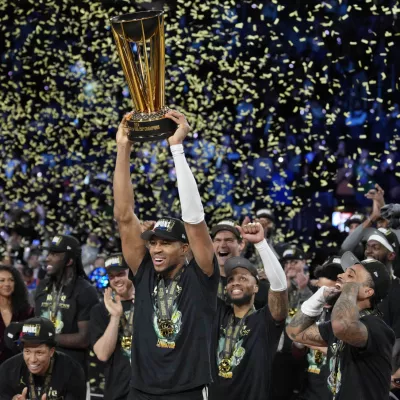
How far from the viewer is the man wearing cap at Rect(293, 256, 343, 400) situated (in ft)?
25.1

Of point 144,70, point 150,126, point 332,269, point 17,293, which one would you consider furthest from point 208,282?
point 17,293

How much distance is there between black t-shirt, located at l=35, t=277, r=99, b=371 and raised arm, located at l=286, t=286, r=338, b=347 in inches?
103

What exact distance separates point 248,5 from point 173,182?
3054mm

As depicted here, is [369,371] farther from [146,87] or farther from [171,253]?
[146,87]

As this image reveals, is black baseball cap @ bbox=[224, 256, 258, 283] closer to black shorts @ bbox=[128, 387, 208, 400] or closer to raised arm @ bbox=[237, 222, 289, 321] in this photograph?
raised arm @ bbox=[237, 222, 289, 321]

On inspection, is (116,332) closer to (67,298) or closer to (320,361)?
(67,298)

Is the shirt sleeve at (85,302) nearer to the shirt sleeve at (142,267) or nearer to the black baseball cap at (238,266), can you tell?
the black baseball cap at (238,266)

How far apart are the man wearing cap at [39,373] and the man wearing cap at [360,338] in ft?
7.37

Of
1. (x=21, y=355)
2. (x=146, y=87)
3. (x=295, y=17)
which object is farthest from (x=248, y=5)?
(x=146, y=87)

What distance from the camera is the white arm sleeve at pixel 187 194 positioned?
5469 mm

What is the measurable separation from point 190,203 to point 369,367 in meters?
1.43

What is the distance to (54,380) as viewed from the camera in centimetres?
749

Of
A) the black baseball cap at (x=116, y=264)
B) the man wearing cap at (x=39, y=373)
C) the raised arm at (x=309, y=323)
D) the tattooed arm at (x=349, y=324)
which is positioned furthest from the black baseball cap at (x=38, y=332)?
the tattooed arm at (x=349, y=324)

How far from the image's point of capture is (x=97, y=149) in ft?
55.6
